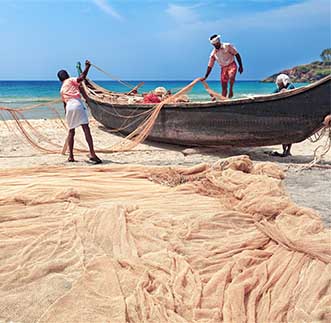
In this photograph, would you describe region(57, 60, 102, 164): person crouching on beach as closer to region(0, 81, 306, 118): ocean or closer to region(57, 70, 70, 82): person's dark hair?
region(57, 70, 70, 82): person's dark hair

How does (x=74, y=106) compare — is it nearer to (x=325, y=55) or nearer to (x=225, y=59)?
(x=225, y=59)

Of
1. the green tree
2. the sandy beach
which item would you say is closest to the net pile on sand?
the sandy beach

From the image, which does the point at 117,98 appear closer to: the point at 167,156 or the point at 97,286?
the point at 167,156

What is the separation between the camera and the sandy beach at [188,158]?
200 inches

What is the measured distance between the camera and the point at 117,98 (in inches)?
467

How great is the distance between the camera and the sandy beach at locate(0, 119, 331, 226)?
5077 millimetres

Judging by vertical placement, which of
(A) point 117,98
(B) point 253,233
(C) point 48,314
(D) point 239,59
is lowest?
(C) point 48,314

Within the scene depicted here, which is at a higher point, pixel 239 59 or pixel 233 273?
pixel 239 59

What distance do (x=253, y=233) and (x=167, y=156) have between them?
5011mm

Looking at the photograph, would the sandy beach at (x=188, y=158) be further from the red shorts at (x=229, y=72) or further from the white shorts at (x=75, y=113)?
the red shorts at (x=229, y=72)

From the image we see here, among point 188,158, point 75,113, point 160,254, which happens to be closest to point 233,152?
point 188,158

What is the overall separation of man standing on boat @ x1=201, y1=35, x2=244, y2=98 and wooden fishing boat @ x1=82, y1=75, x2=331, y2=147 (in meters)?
1.15

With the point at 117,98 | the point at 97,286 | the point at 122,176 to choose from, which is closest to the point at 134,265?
the point at 97,286

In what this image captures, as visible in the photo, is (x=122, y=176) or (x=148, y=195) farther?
(x=122, y=176)
